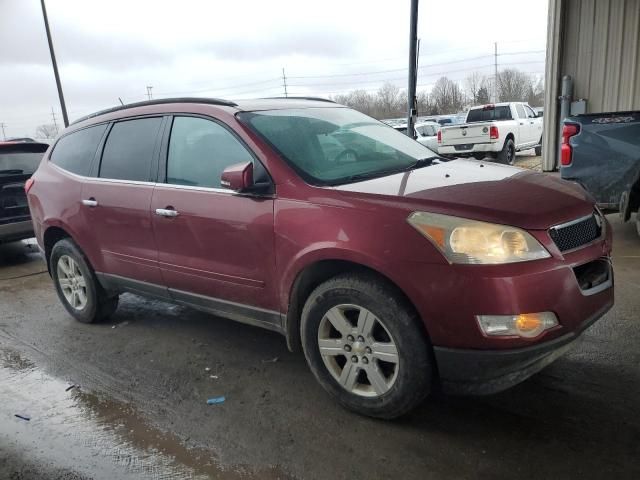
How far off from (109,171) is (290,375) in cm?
218

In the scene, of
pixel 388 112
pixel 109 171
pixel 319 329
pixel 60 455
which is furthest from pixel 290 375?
pixel 388 112

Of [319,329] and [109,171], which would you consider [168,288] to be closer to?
[109,171]

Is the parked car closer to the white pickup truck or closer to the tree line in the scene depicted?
the white pickup truck

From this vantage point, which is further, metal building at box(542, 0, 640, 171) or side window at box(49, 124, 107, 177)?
metal building at box(542, 0, 640, 171)

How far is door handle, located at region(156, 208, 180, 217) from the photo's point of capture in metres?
3.63

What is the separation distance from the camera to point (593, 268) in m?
2.81

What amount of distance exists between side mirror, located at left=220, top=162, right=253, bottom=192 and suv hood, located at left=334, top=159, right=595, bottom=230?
1.74ft

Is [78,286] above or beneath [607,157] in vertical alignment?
A: beneath

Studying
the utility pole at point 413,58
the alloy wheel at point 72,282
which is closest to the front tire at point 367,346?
the alloy wheel at point 72,282

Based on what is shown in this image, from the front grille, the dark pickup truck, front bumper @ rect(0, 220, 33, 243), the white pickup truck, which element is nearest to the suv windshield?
the front grille

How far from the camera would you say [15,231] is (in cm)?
727

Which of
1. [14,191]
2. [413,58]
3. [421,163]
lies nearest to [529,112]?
[413,58]

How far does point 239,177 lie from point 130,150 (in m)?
1.52

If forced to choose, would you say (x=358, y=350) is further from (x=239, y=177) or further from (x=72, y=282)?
(x=72, y=282)
